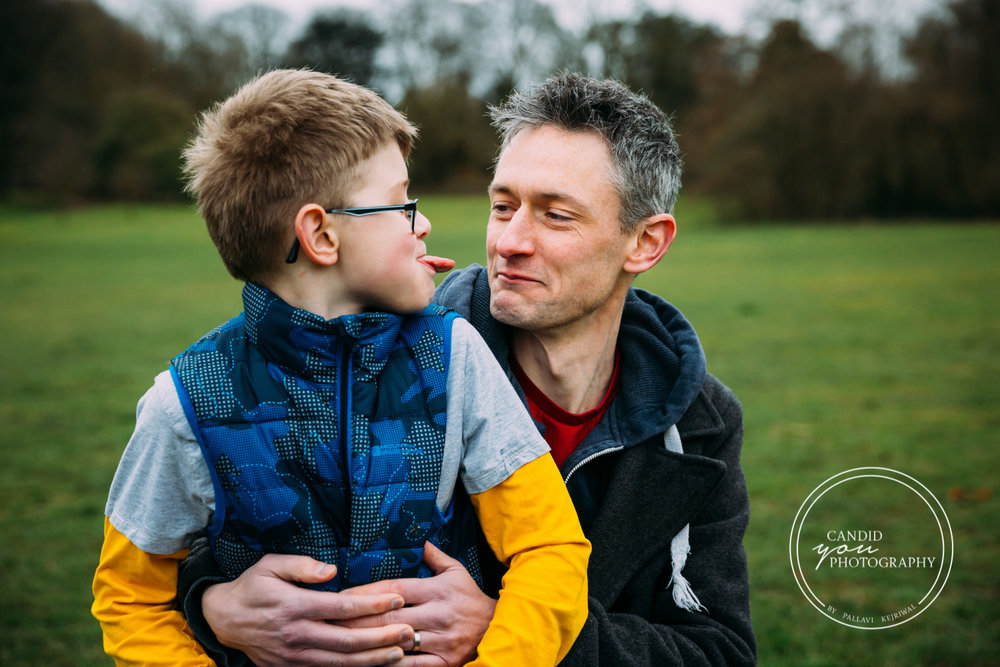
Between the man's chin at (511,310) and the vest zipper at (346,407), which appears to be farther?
the man's chin at (511,310)

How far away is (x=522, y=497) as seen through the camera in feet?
6.41

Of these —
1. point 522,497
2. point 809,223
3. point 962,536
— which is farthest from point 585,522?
point 809,223

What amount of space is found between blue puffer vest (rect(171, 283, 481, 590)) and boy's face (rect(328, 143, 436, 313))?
3.0 inches

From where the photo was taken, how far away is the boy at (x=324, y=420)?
74.0 inches

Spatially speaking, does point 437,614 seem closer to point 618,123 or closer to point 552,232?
point 552,232

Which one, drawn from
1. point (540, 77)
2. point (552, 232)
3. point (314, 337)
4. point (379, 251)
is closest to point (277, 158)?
point (379, 251)

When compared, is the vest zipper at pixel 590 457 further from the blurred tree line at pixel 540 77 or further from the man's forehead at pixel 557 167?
the blurred tree line at pixel 540 77

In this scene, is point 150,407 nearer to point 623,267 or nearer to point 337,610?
point 337,610

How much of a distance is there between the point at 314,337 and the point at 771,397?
26.5 ft

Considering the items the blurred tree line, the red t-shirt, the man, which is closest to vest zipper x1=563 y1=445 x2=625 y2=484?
the man

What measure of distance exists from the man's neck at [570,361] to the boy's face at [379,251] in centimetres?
79

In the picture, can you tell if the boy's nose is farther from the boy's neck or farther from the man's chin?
the man's chin

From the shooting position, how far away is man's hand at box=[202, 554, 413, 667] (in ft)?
6.09

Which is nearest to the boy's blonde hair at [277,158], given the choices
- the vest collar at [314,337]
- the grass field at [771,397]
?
the vest collar at [314,337]
